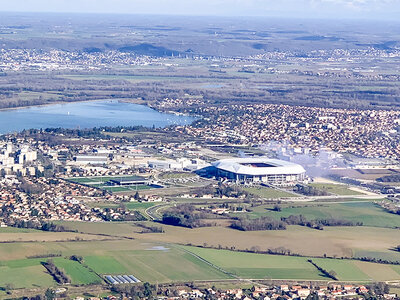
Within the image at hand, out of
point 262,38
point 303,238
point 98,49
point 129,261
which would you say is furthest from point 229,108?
point 262,38

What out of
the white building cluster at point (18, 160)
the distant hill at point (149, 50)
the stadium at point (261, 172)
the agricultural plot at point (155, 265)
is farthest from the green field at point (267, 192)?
the distant hill at point (149, 50)

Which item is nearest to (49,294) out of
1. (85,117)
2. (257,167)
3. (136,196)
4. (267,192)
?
(136,196)

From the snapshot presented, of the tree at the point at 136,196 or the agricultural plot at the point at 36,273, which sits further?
the tree at the point at 136,196

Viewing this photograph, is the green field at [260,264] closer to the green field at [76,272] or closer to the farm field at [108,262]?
the farm field at [108,262]

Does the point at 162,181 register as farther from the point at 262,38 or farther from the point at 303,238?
the point at 262,38

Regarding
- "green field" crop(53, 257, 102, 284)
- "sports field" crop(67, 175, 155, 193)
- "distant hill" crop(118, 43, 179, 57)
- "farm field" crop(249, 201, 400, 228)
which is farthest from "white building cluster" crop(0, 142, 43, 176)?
"distant hill" crop(118, 43, 179, 57)

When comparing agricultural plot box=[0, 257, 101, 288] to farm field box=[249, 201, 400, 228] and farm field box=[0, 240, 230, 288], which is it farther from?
farm field box=[249, 201, 400, 228]
